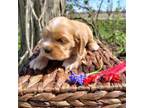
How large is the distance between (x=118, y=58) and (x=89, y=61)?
0.12 metres

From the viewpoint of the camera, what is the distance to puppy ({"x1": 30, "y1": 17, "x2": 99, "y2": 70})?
148 centimetres

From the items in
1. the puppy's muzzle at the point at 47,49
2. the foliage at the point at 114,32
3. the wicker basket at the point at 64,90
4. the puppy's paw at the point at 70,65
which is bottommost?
the wicker basket at the point at 64,90

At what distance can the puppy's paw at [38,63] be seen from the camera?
1.52 metres

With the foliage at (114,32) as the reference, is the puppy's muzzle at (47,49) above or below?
below

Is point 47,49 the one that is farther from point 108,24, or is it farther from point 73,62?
point 108,24

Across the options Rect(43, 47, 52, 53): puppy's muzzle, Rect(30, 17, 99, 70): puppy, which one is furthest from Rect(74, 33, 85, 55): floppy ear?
Rect(43, 47, 52, 53): puppy's muzzle

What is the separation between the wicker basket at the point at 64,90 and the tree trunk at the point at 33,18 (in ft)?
0.14

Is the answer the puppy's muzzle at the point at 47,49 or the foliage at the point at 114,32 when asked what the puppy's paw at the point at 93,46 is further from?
the puppy's muzzle at the point at 47,49

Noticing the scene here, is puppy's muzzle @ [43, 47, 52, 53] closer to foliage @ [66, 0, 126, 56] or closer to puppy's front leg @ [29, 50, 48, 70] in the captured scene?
puppy's front leg @ [29, 50, 48, 70]

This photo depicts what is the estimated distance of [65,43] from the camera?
1478 millimetres

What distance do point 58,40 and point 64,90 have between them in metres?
0.19

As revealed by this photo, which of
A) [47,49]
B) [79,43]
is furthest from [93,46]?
[47,49]

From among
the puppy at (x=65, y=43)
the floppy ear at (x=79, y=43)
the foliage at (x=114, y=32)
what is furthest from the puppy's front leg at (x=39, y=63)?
the foliage at (x=114, y=32)
